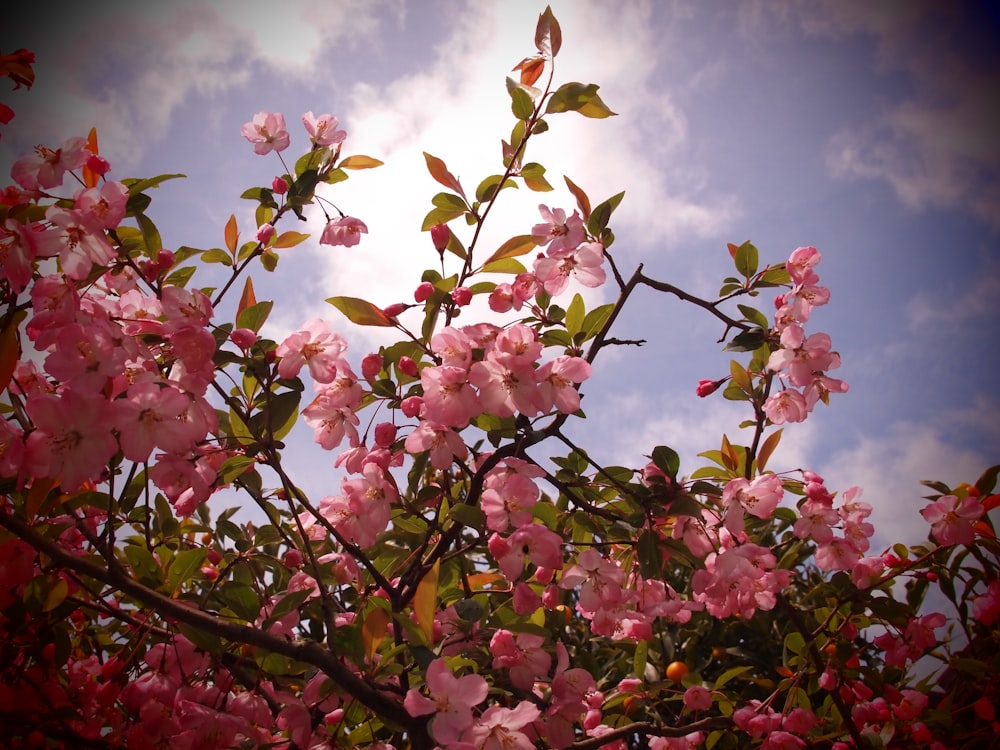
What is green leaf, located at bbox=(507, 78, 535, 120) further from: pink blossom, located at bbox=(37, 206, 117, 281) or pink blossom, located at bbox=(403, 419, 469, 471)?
pink blossom, located at bbox=(37, 206, 117, 281)

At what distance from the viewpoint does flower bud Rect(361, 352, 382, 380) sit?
119 centimetres

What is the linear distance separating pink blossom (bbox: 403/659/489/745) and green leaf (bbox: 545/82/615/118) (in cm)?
111

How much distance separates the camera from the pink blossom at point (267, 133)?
1497 mm

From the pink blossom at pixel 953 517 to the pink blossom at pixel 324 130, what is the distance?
1782 mm

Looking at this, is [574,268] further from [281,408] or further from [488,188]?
[281,408]

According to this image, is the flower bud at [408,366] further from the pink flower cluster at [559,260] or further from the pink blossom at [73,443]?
the pink blossom at [73,443]

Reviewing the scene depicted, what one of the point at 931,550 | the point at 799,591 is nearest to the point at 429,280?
the point at 931,550

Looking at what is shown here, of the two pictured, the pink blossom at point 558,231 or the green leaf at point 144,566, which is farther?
the pink blossom at point 558,231

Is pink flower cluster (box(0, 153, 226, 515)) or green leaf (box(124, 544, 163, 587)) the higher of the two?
pink flower cluster (box(0, 153, 226, 515))

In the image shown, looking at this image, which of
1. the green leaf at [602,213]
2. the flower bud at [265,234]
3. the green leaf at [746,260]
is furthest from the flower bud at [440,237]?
the green leaf at [746,260]

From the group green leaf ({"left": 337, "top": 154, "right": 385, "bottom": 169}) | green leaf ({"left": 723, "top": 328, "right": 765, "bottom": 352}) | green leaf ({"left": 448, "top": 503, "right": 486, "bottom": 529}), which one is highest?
green leaf ({"left": 337, "top": 154, "right": 385, "bottom": 169})

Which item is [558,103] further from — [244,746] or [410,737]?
[244,746]

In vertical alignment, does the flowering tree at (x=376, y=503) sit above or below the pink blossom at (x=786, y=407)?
below

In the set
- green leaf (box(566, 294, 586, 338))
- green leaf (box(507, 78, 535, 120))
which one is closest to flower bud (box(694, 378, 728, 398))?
green leaf (box(566, 294, 586, 338))
